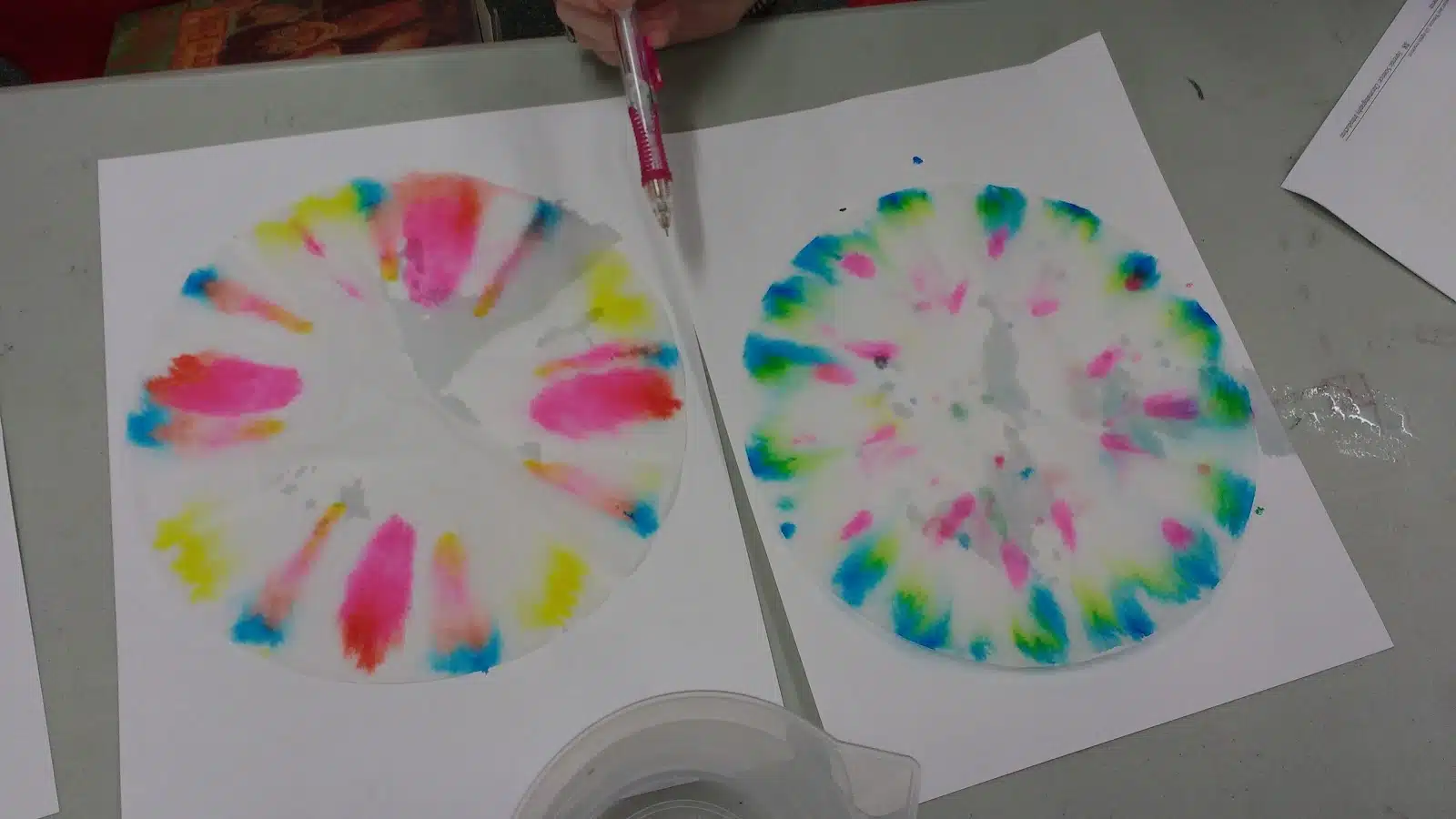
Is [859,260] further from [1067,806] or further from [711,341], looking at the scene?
[1067,806]

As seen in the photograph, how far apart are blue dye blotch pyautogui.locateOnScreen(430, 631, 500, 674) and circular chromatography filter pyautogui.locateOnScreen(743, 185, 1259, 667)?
6.5 inches

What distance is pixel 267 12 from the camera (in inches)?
29.5

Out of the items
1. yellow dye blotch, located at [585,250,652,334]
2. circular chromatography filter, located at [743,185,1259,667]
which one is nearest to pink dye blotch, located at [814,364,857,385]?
circular chromatography filter, located at [743,185,1259,667]

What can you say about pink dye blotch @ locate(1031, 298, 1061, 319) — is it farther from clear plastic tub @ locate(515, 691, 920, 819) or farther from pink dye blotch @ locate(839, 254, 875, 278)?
clear plastic tub @ locate(515, 691, 920, 819)

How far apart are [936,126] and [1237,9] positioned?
0.91ft

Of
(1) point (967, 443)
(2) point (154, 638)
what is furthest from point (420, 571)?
(1) point (967, 443)

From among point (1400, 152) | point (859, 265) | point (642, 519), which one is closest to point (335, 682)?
point (642, 519)

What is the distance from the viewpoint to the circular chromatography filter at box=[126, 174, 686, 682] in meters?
0.44

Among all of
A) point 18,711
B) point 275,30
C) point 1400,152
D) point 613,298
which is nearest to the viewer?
point 18,711

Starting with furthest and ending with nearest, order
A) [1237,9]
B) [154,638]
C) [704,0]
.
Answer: [1237,9]
[704,0]
[154,638]

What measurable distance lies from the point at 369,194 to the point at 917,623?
1.30ft

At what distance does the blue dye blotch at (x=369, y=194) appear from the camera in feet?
1.71

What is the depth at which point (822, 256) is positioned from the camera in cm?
55

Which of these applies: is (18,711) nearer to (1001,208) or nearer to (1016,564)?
(1016,564)
